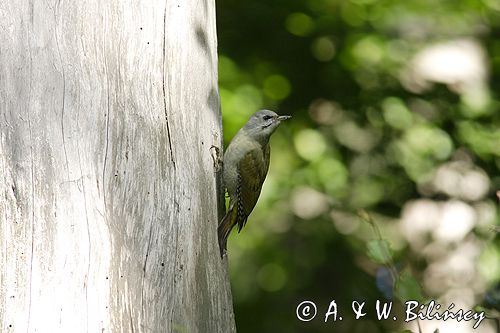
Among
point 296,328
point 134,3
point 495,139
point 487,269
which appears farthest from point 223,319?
point 296,328

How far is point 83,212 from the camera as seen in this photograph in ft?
9.25

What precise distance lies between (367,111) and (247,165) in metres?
1.90

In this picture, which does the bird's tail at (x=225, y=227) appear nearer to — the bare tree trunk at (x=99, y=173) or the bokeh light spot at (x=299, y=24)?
the bare tree trunk at (x=99, y=173)

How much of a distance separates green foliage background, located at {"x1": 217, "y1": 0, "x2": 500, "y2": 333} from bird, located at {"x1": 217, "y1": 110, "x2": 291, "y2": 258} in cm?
91

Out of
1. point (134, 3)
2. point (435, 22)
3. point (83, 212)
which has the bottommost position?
point (83, 212)

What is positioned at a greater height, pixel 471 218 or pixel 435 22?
pixel 435 22

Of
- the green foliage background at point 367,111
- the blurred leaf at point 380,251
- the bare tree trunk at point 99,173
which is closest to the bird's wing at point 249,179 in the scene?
the bare tree trunk at point 99,173

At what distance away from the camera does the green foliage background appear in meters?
5.76

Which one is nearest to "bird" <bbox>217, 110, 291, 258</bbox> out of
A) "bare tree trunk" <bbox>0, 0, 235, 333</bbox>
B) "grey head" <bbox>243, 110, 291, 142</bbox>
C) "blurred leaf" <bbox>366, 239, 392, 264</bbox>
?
"grey head" <bbox>243, 110, 291, 142</bbox>

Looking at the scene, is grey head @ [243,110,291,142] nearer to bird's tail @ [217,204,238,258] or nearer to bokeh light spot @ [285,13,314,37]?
bird's tail @ [217,204,238,258]

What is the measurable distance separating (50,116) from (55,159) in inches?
5.9

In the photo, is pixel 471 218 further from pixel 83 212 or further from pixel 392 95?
pixel 83 212

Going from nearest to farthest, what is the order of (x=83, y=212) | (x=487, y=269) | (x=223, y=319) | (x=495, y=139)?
(x=83, y=212), (x=223, y=319), (x=487, y=269), (x=495, y=139)

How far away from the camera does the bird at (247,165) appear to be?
13.7 ft
